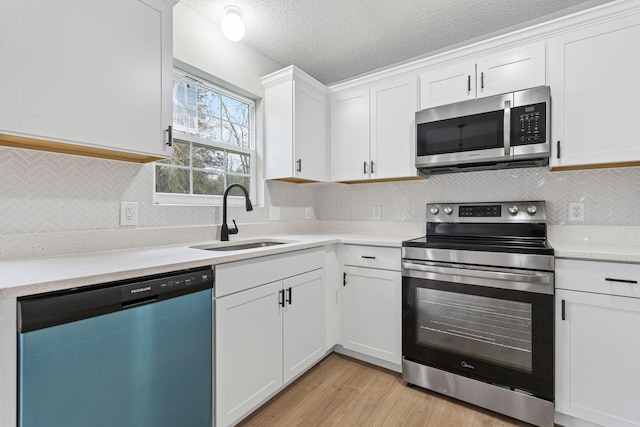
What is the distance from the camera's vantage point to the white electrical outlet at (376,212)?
2798 millimetres

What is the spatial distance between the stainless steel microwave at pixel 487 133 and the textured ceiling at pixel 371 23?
0.64m

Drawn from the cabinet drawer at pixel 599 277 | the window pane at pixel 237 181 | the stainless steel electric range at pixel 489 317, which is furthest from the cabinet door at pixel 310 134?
the cabinet drawer at pixel 599 277

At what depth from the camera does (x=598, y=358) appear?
1.50m

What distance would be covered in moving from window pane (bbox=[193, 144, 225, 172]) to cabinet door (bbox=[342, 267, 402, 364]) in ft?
4.22

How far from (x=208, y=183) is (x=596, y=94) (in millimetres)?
2521

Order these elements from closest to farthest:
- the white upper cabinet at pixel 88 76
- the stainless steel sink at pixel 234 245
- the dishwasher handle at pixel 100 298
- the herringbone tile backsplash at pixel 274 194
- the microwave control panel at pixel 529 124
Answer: the dishwasher handle at pixel 100 298, the white upper cabinet at pixel 88 76, the herringbone tile backsplash at pixel 274 194, the microwave control panel at pixel 529 124, the stainless steel sink at pixel 234 245

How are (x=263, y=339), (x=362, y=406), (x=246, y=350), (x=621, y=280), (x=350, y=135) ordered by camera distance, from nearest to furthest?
(x=621, y=280) → (x=246, y=350) → (x=263, y=339) → (x=362, y=406) → (x=350, y=135)

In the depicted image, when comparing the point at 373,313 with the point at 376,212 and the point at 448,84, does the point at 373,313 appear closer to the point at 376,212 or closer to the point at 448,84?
the point at 376,212

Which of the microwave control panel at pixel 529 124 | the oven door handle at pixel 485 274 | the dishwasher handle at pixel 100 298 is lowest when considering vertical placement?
the oven door handle at pixel 485 274

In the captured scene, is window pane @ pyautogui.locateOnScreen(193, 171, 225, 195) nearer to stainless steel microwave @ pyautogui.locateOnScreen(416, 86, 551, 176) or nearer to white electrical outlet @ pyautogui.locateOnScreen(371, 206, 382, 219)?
white electrical outlet @ pyautogui.locateOnScreen(371, 206, 382, 219)

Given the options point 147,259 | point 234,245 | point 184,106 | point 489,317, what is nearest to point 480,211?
point 489,317

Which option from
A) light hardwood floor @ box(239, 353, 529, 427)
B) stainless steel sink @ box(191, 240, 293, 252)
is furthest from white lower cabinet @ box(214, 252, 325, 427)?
stainless steel sink @ box(191, 240, 293, 252)

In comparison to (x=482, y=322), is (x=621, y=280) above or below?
above

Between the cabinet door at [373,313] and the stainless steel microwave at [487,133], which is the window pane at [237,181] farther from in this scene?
the stainless steel microwave at [487,133]
